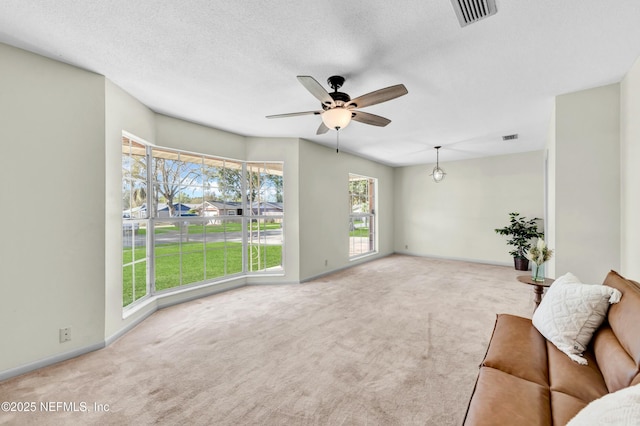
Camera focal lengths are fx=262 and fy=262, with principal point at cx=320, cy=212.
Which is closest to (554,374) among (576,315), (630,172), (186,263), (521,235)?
(576,315)

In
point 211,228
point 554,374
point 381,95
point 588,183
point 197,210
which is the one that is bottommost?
point 554,374

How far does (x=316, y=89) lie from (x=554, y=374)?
235cm

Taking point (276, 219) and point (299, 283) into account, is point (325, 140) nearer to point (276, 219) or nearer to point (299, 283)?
point (276, 219)

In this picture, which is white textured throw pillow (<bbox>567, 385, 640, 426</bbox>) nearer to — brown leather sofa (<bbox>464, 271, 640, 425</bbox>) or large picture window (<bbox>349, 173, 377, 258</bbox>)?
brown leather sofa (<bbox>464, 271, 640, 425</bbox>)

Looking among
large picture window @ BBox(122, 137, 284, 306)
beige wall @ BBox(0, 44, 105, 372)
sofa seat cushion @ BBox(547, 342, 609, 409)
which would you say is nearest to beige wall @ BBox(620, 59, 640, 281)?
sofa seat cushion @ BBox(547, 342, 609, 409)

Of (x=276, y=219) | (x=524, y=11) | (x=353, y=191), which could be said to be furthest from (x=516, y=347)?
(x=353, y=191)

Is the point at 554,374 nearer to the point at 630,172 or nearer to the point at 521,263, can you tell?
the point at 630,172

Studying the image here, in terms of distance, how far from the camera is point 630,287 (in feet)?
4.84

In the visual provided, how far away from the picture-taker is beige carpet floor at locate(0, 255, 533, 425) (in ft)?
5.67

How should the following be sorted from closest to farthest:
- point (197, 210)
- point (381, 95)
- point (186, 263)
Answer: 1. point (381, 95)
2. point (197, 210)
3. point (186, 263)

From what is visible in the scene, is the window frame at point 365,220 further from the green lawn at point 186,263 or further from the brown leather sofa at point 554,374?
the brown leather sofa at point 554,374

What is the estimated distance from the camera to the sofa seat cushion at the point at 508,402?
106 cm

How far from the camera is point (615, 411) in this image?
0.76 metres

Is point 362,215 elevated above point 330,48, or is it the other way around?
point 330,48
